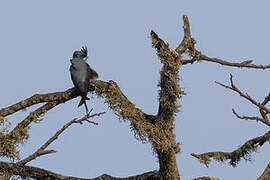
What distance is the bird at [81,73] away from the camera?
5043 millimetres

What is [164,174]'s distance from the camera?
4.61 metres

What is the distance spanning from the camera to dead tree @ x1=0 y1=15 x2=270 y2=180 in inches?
177

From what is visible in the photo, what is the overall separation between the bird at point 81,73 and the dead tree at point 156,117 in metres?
0.06

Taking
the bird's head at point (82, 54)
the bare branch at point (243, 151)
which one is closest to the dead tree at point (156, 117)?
the bare branch at point (243, 151)

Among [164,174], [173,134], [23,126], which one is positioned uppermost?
[23,126]

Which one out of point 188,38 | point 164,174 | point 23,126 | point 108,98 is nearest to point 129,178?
point 164,174

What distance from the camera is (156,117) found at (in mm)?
4656

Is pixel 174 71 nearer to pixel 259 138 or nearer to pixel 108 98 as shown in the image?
pixel 108 98

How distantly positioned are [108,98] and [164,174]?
2.64ft

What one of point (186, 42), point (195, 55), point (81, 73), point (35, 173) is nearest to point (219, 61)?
point (195, 55)

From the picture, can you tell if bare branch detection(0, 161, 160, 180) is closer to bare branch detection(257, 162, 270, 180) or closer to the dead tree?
the dead tree

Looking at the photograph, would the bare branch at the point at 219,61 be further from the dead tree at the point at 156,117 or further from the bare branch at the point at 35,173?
the bare branch at the point at 35,173

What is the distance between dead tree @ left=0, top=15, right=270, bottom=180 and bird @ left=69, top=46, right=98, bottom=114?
6cm

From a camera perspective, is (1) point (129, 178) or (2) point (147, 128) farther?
(1) point (129, 178)
